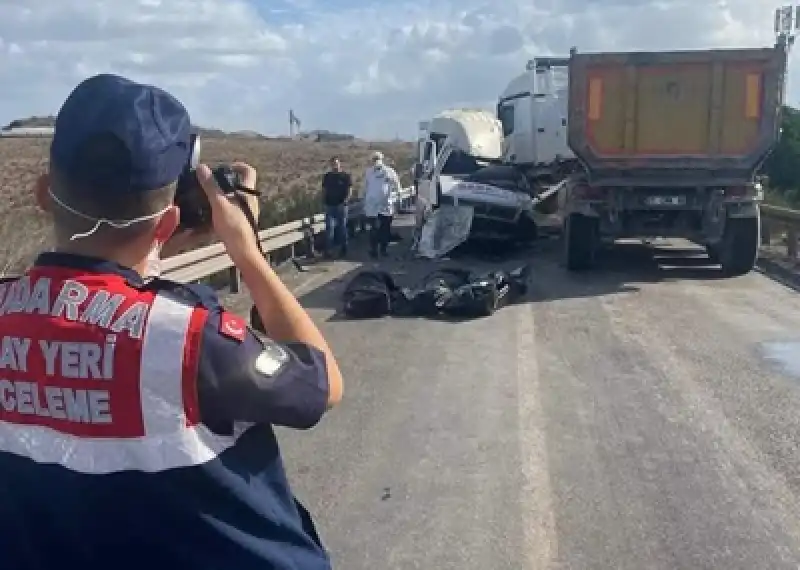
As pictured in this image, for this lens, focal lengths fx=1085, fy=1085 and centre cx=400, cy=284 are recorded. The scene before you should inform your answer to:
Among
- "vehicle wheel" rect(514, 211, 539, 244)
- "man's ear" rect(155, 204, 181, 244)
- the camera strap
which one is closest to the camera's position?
"man's ear" rect(155, 204, 181, 244)

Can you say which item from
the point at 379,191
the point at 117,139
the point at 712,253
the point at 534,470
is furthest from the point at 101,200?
the point at 379,191

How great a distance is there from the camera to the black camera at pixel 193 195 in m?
1.88

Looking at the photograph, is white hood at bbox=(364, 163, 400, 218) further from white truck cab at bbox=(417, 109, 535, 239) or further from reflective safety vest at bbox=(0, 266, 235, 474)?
reflective safety vest at bbox=(0, 266, 235, 474)

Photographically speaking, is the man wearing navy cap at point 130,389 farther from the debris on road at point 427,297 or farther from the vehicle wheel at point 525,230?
the vehicle wheel at point 525,230

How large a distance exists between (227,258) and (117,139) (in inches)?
228

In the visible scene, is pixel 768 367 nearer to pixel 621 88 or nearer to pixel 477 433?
pixel 477 433

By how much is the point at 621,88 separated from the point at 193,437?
13793mm

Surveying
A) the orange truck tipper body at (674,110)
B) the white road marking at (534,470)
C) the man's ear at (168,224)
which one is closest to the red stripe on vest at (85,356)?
the man's ear at (168,224)

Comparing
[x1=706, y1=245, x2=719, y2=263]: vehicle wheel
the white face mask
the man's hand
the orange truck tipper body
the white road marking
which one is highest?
the man's hand

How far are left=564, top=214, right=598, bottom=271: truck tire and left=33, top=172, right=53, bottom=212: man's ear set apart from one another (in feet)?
43.9

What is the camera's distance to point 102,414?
1681 millimetres

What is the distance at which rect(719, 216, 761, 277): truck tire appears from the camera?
14.6m

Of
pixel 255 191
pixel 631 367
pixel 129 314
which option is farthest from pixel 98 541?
pixel 631 367

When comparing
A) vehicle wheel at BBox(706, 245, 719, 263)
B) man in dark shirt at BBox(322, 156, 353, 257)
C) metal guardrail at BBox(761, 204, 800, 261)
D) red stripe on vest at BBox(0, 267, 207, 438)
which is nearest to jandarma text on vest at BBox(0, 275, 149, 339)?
red stripe on vest at BBox(0, 267, 207, 438)
